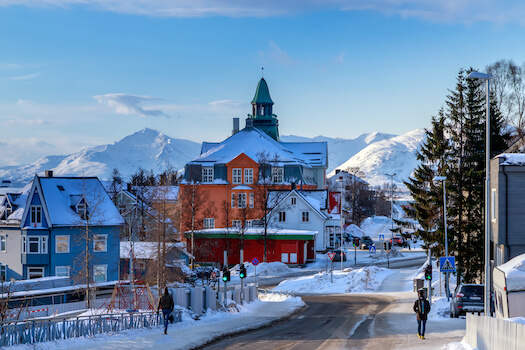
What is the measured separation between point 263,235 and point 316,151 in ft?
95.0

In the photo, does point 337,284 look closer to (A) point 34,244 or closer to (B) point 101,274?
(B) point 101,274

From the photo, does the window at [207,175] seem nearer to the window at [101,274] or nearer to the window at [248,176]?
the window at [248,176]

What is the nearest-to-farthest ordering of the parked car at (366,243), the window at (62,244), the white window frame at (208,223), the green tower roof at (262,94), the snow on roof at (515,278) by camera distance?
1. the snow on roof at (515,278)
2. the window at (62,244)
3. the white window frame at (208,223)
4. the parked car at (366,243)
5. the green tower roof at (262,94)

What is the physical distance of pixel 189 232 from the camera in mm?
71438

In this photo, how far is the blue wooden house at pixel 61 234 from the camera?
5231 cm

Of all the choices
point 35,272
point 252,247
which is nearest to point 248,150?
point 252,247

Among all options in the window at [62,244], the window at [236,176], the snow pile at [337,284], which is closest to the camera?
the snow pile at [337,284]

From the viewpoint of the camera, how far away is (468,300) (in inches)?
1126

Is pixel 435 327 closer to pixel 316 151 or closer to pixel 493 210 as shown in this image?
pixel 493 210

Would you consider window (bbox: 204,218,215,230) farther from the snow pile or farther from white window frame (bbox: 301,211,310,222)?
the snow pile

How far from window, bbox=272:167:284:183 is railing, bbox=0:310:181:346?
54.9 meters

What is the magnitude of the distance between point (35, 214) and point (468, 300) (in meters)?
37.1

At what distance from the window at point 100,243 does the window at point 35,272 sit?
15.1 feet

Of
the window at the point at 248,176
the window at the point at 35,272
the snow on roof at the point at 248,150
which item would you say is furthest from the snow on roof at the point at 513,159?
the window at the point at 248,176
